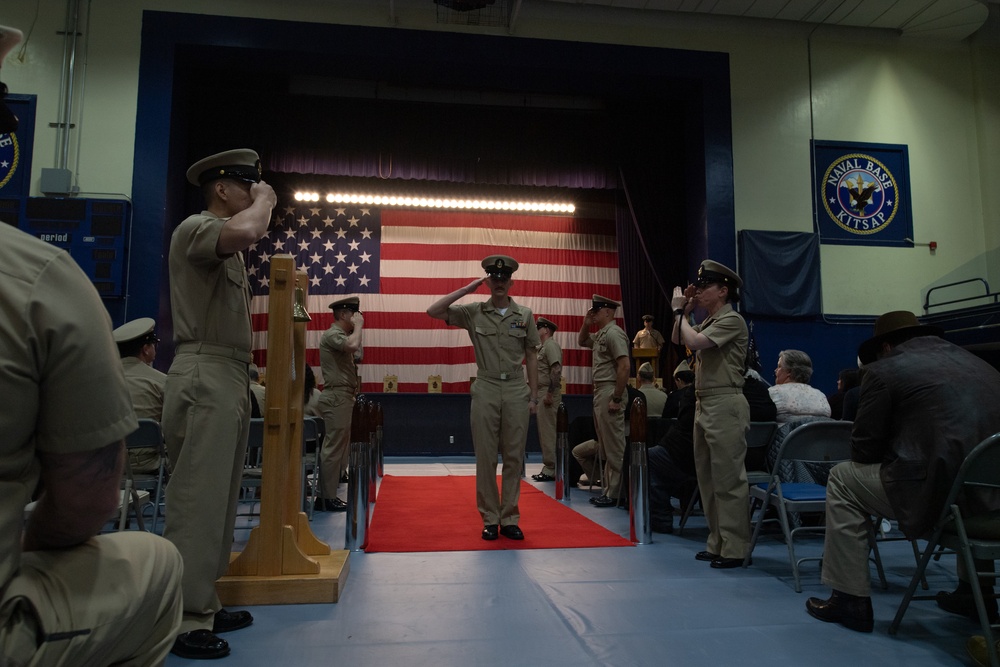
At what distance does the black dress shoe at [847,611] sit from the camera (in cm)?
237

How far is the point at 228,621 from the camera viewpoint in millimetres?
2281

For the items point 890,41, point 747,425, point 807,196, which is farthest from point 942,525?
point 890,41

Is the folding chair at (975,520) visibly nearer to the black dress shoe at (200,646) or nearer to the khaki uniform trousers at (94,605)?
the khaki uniform trousers at (94,605)

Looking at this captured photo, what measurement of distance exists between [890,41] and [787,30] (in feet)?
4.90

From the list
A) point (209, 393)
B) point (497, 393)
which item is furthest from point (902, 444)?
point (209, 393)

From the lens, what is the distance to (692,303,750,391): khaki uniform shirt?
3.40m

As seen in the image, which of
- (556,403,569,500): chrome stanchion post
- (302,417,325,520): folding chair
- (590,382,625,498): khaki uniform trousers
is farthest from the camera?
(556,403,569,500): chrome stanchion post

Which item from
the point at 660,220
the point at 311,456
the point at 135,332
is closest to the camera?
the point at 135,332

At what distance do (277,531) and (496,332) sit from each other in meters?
1.86

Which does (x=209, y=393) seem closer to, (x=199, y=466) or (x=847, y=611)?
(x=199, y=466)

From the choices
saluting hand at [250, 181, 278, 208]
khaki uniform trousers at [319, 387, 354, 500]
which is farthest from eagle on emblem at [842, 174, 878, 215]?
saluting hand at [250, 181, 278, 208]

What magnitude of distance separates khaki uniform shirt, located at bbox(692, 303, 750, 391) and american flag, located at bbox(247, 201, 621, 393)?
6.52 meters

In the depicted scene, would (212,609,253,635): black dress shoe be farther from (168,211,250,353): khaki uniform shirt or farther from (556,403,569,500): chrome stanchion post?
(556,403,569,500): chrome stanchion post

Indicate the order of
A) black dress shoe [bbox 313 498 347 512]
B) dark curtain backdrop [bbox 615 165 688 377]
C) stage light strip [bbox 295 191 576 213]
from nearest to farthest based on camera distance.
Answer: black dress shoe [bbox 313 498 347 512]
dark curtain backdrop [bbox 615 165 688 377]
stage light strip [bbox 295 191 576 213]
